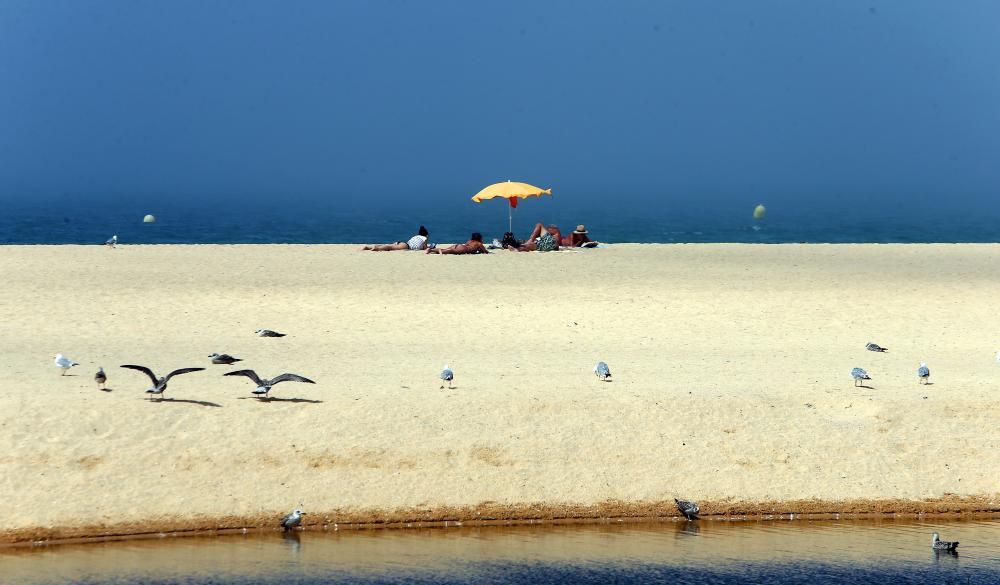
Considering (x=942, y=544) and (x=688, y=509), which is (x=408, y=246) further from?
(x=942, y=544)

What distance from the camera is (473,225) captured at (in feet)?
298

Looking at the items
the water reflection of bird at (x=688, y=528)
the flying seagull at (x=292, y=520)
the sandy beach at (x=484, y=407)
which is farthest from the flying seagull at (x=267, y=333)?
the water reflection of bird at (x=688, y=528)

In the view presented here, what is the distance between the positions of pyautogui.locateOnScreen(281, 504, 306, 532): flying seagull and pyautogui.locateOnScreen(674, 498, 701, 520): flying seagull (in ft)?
15.2

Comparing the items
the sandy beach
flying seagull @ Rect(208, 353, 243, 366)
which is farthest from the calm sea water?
flying seagull @ Rect(208, 353, 243, 366)

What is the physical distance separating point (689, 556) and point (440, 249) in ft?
70.3

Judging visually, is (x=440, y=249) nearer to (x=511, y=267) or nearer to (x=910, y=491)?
(x=511, y=267)

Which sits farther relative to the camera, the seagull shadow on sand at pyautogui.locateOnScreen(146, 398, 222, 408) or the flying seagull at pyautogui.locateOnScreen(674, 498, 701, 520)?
the seagull shadow on sand at pyautogui.locateOnScreen(146, 398, 222, 408)

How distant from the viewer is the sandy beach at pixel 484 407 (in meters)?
15.3

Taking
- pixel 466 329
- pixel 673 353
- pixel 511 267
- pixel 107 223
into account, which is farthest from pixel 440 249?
pixel 107 223

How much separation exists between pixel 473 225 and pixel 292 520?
76470mm

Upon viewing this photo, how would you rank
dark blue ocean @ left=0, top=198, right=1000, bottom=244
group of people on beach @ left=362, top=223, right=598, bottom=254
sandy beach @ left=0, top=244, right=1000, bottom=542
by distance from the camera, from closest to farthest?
1. sandy beach @ left=0, top=244, right=1000, bottom=542
2. group of people on beach @ left=362, top=223, right=598, bottom=254
3. dark blue ocean @ left=0, top=198, right=1000, bottom=244

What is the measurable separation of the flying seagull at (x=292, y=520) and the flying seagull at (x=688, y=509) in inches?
183

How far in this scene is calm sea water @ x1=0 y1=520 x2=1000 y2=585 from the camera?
13.2 m

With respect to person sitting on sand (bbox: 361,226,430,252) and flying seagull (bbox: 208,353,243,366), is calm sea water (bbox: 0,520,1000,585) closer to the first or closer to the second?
flying seagull (bbox: 208,353,243,366)
